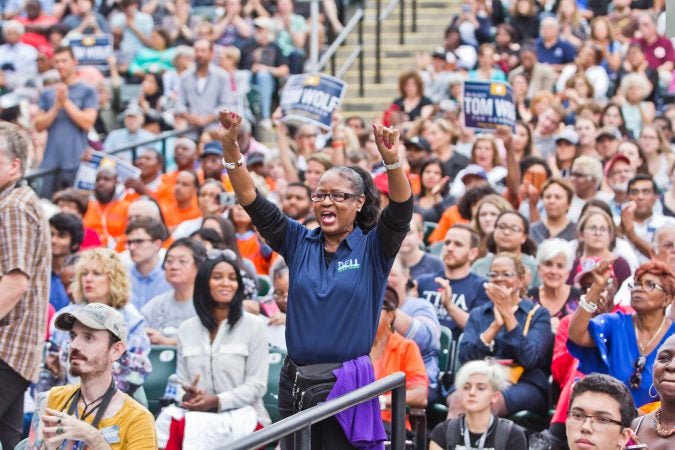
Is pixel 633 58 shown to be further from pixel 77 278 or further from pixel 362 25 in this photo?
pixel 77 278

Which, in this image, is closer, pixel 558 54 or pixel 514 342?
pixel 514 342

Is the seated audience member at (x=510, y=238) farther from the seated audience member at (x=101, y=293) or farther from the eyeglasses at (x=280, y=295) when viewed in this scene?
the seated audience member at (x=101, y=293)

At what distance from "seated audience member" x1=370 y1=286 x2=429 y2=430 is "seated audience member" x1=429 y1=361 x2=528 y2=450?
18.0 inches

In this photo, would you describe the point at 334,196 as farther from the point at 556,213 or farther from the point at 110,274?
the point at 556,213

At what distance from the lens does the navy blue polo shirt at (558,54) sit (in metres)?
18.0

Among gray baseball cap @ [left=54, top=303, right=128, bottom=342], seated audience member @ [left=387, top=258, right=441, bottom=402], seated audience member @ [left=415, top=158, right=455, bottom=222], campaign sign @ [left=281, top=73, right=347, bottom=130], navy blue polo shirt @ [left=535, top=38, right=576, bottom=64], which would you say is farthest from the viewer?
navy blue polo shirt @ [left=535, top=38, right=576, bottom=64]

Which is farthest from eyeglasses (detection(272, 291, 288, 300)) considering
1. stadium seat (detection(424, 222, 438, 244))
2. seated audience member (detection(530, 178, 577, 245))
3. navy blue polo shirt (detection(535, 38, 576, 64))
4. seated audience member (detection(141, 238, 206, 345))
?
navy blue polo shirt (detection(535, 38, 576, 64))

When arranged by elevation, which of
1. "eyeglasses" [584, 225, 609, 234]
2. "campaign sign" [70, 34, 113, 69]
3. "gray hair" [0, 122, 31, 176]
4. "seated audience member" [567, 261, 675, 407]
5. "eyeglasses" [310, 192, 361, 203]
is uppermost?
"campaign sign" [70, 34, 113, 69]

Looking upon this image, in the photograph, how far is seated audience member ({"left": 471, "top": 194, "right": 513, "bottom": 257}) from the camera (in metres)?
10.6

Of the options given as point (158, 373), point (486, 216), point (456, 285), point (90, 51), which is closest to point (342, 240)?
point (158, 373)

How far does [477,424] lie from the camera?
752 cm

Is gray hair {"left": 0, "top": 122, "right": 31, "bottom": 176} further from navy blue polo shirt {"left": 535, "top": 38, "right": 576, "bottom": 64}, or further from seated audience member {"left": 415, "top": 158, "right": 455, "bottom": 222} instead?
navy blue polo shirt {"left": 535, "top": 38, "right": 576, "bottom": 64}

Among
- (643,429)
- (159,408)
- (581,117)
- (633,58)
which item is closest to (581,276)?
(159,408)

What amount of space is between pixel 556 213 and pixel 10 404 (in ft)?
18.4
